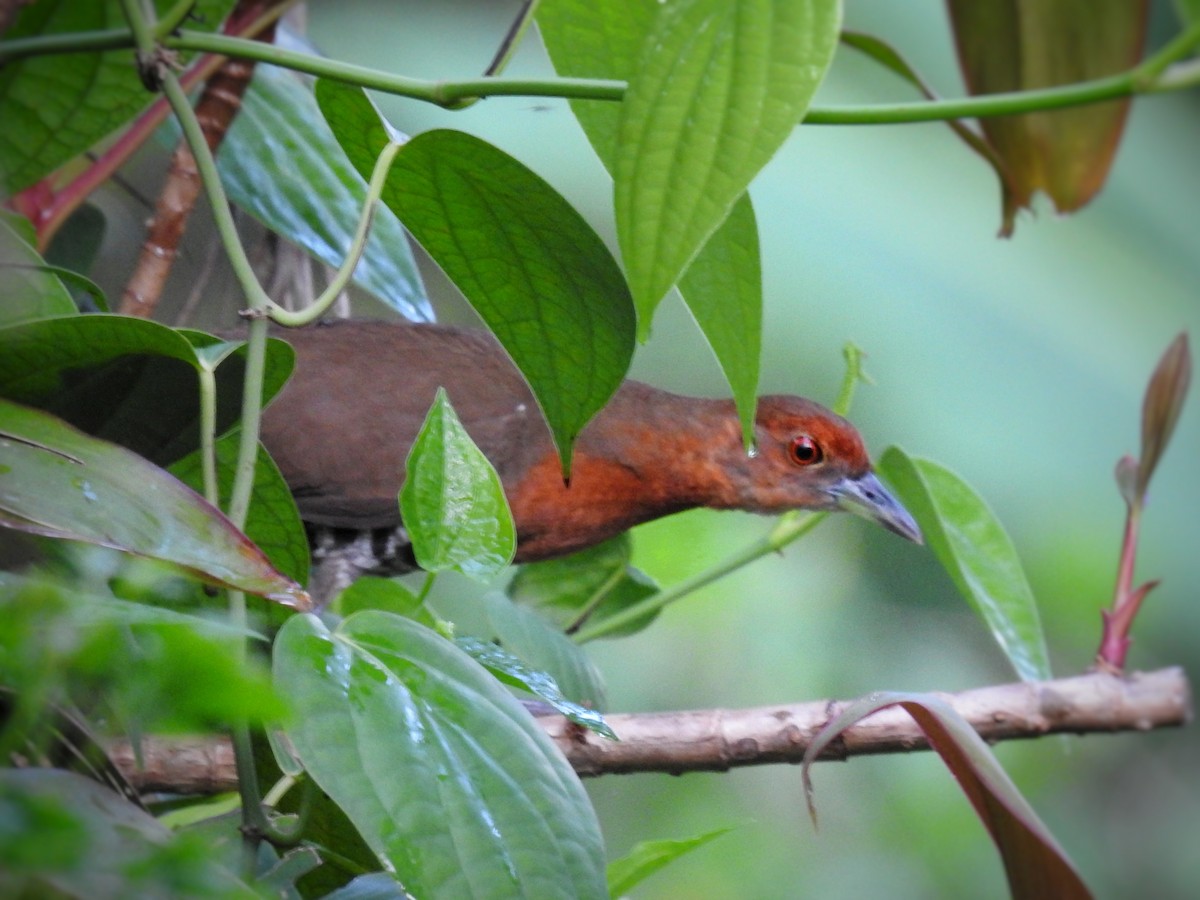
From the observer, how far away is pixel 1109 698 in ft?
5.06

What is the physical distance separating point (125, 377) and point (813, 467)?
5.25ft

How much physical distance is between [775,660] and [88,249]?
1973 millimetres

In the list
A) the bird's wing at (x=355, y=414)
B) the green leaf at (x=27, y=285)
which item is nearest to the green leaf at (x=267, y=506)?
the green leaf at (x=27, y=285)

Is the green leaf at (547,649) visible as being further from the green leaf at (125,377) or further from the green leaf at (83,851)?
the green leaf at (83,851)

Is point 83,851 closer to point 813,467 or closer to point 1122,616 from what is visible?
point 1122,616

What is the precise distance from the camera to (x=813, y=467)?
2311mm

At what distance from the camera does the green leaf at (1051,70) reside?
988 millimetres

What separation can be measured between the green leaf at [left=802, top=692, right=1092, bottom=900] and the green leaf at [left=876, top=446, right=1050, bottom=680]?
59 cm

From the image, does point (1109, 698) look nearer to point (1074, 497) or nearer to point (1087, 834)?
point (1074, 497)

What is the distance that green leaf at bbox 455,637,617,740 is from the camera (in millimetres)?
836

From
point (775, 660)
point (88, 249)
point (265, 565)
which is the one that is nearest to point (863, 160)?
point (775, 660)

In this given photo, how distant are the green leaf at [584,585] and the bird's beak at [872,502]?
0.62 metres

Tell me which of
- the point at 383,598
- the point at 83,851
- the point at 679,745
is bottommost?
the point at 679,745

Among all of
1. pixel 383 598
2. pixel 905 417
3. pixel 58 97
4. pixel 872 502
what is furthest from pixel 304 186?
pixel 905 417
